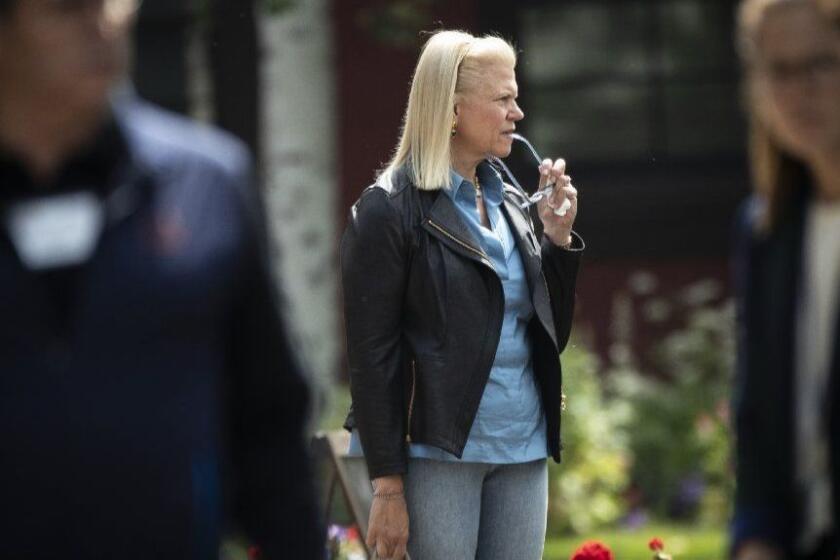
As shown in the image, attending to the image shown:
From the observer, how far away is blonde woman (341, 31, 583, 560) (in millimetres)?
4809

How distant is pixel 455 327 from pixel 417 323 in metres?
0.10

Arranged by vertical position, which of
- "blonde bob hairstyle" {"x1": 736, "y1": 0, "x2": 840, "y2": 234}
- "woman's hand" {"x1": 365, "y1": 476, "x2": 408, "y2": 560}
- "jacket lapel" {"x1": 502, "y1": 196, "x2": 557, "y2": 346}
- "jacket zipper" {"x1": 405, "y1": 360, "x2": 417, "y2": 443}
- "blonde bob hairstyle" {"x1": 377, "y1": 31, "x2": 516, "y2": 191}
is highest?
"blonde bob hairstyle" {"x1": 736, "y1": 0, "x2": 840, "y2": 234}

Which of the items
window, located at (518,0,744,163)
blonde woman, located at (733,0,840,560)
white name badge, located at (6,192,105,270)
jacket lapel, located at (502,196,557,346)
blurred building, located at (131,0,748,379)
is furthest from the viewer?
window, located at (518,0,744,163)

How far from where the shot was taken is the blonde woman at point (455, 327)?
15.8ft

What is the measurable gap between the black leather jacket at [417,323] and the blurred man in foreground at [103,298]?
197 centimetres

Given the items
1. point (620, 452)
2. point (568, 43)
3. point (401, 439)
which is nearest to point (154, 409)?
point (401, 439)

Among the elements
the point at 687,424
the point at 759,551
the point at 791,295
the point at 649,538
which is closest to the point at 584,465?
the point at 649,538

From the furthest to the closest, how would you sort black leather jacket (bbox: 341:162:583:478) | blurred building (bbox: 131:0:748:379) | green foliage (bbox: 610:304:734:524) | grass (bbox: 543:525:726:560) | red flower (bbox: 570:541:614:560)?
1. blurred building (bbox: 131:0:748:379)
2. green foliage (bbox: 610:304:734:524)
3. grass (bbox: 543:525:726:560)
4. red flower (bbox: 570:541:614:560)
5. black leather jacket (bbox: 341:162:583:478)

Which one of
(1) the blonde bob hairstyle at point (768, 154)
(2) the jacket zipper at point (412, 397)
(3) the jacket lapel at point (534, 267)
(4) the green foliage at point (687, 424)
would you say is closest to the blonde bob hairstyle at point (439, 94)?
(3) the jacket lapel at point (534, 267)

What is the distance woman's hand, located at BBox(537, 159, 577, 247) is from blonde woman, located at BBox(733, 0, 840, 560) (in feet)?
6.15

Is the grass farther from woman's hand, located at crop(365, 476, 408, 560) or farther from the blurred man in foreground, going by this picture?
the blurred man in foreground

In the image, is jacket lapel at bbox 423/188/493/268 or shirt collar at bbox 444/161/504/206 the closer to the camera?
jacket lapel at bbox 423/188/493/268

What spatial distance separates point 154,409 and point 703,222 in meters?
9.19

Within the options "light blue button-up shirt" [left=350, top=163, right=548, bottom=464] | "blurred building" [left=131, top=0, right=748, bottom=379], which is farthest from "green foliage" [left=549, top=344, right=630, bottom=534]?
"light blue button-up shirt" [left=350, top=163, right=548, bottom=464]
